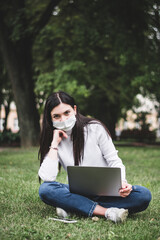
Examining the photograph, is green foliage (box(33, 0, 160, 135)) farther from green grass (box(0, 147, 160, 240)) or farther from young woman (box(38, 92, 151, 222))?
green grass (box(0, 147, 160, 240))

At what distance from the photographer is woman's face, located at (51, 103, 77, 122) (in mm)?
3410

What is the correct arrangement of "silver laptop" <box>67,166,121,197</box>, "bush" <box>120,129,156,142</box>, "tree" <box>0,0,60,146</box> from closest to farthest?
"silver laptop" <box>67,166,121,197</box> < "tree" <box>0,0,60,146</box> < "bush" <box>120,129,156,142</box>

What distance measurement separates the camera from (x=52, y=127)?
3570 mm

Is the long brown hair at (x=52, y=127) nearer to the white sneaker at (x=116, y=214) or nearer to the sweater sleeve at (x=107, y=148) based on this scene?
the sweater sleeve at (x=107, y=148)

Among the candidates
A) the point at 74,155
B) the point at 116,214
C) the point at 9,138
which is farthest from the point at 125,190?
the point at 9,138

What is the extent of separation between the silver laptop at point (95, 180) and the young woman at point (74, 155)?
0.11 meters

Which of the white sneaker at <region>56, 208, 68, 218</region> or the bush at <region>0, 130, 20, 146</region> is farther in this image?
the bush at <region>0, 130, 20, 146</region>

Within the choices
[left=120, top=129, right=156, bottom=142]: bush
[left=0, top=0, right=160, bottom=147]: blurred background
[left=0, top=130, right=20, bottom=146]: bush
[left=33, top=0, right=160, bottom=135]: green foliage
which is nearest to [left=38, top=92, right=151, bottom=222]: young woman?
[left=0, top=0, right=160, bottom=147]: blurred background

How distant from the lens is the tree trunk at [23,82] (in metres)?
13.7

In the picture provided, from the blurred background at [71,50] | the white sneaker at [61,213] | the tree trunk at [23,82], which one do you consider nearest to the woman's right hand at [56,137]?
the white sneaker at [61,213]

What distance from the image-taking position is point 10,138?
1912 cm

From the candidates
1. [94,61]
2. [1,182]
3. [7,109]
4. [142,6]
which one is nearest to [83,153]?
[1,182]

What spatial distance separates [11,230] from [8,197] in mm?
1479

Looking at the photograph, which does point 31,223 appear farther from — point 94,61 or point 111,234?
point 94,61
